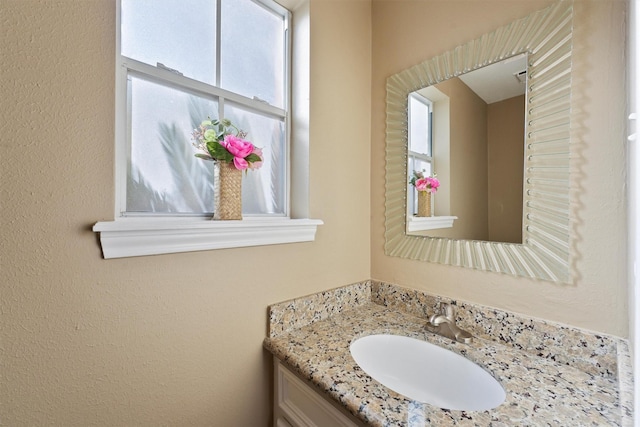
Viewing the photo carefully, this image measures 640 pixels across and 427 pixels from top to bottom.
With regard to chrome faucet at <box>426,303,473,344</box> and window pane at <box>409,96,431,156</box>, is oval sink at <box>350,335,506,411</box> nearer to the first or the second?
chrome faucet at <box>426,303,473,344</box>

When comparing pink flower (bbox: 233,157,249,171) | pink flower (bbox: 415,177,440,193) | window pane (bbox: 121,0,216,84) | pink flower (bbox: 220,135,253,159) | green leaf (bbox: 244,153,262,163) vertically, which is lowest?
pink flower (bbox: 415,177,440,193)

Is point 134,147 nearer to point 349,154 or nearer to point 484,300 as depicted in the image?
point 349,154

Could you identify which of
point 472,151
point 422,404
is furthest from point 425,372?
point 472,151

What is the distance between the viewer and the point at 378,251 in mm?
1308

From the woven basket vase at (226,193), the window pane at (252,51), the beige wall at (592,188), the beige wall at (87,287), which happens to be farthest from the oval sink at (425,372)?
the window pane at (252,51)

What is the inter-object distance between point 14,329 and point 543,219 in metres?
1.37

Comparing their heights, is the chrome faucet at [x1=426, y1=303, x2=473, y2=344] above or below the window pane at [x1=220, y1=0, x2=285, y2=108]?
below

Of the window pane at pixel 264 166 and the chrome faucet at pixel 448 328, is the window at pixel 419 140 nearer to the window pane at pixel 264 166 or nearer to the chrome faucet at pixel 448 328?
the chrome faucet at pixel 448 328

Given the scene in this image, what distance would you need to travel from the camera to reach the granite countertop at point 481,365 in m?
0.58

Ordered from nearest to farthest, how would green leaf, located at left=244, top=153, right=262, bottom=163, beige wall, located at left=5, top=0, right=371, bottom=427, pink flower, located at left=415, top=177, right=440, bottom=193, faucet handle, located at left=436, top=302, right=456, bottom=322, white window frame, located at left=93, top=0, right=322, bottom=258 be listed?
beige wall, located at left=5, top=0, right=371, bottom=427 < white window frame, located at left=93, top=0, right=322, bottom=258 < green leaf, located at left=244, top=153, right=262, bottom=163 < faucet handle, located at left=436, top=302, right=456, bottom=322 < pink flower, located at left=415, top=177, right=440, bottom=193

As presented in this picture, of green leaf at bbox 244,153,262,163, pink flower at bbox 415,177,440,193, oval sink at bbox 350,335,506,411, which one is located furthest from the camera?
pink flower at bbox 415,177,440,193

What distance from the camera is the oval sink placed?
787mm

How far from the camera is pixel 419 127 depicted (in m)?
1.17

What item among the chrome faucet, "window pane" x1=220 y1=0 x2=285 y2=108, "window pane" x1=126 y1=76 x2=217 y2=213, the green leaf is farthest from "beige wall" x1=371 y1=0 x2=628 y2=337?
"window pane" x1=126 y1=76 x2=217 y2=213
